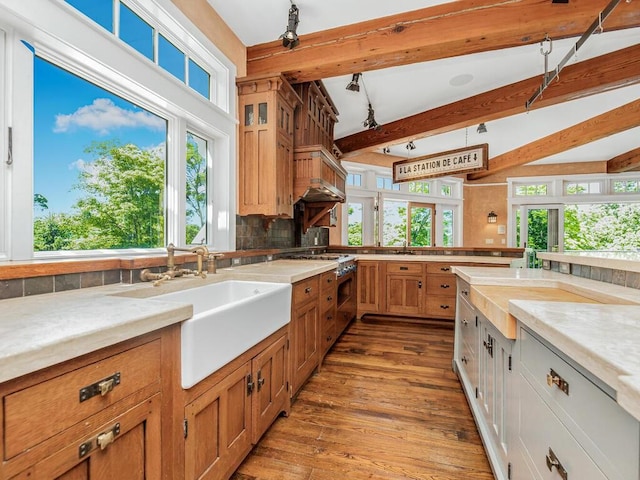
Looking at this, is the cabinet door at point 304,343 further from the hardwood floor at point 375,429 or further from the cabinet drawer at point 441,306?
the cabinet drawer at point 441,306

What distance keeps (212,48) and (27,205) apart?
1780mm

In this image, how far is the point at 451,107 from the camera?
4.40 metres

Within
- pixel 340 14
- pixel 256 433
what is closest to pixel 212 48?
pixel 340 14

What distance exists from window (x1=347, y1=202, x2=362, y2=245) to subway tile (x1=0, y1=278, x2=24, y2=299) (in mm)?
5263

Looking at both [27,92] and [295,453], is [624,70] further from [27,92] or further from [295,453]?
[27,92]

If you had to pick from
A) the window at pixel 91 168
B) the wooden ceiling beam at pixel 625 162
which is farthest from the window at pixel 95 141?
the wooden ceiling beam at pixel 625 162

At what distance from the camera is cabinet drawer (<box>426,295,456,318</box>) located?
423cm

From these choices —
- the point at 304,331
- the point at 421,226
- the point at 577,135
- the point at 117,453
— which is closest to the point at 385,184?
the point at 421,226

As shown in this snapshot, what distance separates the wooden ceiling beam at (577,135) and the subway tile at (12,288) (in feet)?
22.5

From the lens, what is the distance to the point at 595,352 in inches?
26.4

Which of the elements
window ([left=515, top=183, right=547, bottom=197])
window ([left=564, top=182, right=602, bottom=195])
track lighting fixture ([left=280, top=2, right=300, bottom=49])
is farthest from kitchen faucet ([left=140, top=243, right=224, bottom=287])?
window ([left=564, top=182, right=602, bottom=195])

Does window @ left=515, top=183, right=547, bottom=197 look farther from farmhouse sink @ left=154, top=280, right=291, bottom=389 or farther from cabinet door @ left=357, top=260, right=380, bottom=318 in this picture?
farmhouse sink @ left=154, top=280, right=291, bottom=389

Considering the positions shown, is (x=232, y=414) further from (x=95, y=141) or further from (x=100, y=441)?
(x=95, y=141)

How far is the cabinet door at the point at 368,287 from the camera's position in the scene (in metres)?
4.52
